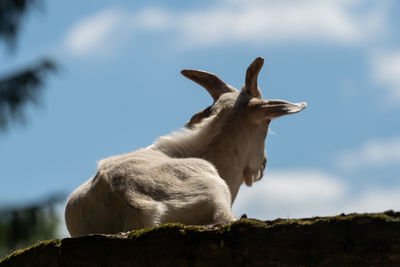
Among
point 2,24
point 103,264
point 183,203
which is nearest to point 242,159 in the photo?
point 183,203

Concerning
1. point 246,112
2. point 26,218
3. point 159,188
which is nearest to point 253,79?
point 246,112

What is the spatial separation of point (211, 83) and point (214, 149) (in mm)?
1341

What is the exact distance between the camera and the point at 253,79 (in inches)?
335

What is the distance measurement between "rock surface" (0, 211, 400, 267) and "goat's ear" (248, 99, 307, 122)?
149 inches

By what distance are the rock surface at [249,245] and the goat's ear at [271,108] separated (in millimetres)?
3794

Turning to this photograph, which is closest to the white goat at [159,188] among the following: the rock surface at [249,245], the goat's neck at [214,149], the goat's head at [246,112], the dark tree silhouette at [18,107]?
the goat's neck at [214,149]

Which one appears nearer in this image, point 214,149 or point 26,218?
point 214,149

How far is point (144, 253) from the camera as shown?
441 centimetres

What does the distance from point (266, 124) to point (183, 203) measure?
119 inches

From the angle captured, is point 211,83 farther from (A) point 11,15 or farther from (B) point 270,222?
(A) point 11,15

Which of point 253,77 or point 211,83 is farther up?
point 211,83

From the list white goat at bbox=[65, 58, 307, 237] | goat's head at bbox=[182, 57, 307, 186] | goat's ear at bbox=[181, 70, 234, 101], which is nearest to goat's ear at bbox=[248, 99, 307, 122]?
goat's head at bbox=[182, 57, 307, 186]

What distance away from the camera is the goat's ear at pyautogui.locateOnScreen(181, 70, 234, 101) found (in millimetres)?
8766

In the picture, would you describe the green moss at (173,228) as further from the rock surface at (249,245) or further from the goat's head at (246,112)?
the goat's head at (246,112)
